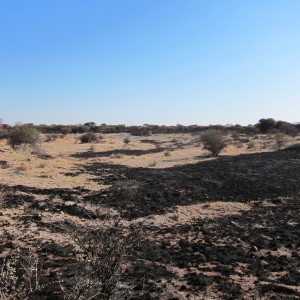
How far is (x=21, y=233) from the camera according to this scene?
11.0 m

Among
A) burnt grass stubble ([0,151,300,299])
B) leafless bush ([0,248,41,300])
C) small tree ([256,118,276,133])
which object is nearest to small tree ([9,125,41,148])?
burnt grass stubble ([0,151,300,299])

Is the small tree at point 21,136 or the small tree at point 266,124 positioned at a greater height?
the small tree at point 266,124

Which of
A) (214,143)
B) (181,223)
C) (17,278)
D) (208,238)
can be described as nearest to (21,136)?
(214,143)

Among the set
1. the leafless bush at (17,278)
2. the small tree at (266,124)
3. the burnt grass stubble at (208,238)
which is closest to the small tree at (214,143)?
the burnt grass stubble at (208,238)

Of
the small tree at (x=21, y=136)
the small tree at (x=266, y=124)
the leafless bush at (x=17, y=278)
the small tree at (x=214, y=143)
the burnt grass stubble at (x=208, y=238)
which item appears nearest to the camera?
the leafless bush at (x=17, y=278)

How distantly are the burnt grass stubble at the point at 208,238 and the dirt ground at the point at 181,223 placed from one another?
0.02 m

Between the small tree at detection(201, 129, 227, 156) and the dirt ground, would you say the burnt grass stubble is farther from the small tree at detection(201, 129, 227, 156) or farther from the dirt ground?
the small tree at detection(201, 129, 227, 156)

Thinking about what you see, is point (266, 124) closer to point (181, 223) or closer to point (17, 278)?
point (181, 223)

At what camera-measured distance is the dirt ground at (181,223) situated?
7.94 meters

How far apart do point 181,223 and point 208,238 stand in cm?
199

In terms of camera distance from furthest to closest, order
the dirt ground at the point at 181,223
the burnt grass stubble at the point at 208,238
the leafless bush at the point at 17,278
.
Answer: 1. the dirt ground at the point at 181,223
2. the burnt grass stubble at the point at 208,238
3. the leafless bush at the point at 17,278

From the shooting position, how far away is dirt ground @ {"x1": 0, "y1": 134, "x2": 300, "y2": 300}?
26.1ft

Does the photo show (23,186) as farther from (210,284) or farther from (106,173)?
(210,284)

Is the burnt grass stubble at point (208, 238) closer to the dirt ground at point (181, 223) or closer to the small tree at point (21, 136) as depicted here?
the dirt ground at point (181, 223)
